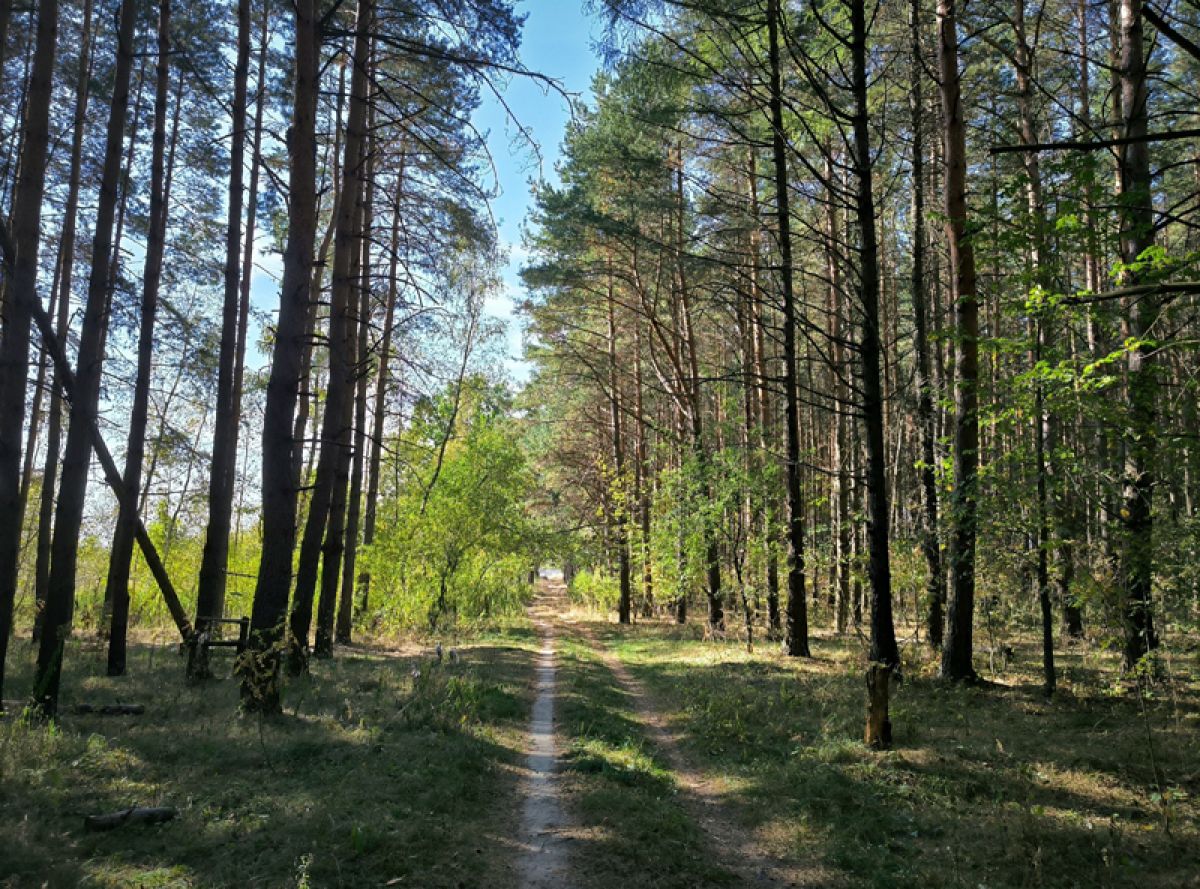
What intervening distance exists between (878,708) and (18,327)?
9.86 m

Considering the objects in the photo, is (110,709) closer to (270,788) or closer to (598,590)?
(270,788)

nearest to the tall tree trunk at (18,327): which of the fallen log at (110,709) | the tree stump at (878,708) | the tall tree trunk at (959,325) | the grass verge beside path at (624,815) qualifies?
the fallen log at (110,709)

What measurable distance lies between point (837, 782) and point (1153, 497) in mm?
5924

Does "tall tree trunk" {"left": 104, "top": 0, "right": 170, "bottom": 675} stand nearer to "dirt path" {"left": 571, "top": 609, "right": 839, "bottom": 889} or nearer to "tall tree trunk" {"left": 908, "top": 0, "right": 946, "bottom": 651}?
"dirt path" {"left": 571, "top": 609, "right": 839, "bottom": 889}

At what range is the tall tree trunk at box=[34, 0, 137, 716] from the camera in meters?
7.41

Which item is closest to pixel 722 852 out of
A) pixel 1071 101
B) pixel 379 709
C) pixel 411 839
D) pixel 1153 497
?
pixel 411 839

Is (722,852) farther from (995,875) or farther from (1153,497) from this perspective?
(1153,497)

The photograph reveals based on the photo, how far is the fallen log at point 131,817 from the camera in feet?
14.7

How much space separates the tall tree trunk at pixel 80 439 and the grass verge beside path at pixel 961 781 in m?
7.04

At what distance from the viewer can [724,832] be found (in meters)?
5.41

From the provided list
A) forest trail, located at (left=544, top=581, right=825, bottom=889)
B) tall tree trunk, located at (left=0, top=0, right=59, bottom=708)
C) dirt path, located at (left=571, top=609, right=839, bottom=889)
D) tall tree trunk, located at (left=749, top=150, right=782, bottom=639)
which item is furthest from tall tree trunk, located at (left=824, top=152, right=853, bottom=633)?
tall tree trunk, located at (left=0, top=0, right=59, bottom=708)

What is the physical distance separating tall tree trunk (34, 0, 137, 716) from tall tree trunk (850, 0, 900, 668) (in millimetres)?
9239

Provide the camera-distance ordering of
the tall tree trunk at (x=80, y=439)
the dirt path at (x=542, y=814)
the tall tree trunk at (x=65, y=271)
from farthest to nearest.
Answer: the tall tree trunk at (x=65, y=271)
the tall tree trunk at (x=80, y=439)
the dirt path at (x=542, y=814)

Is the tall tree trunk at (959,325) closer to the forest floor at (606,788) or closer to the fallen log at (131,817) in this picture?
the forest floor at (606,788)
